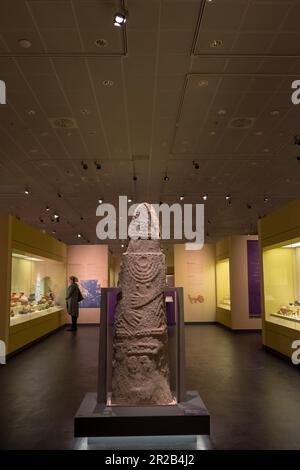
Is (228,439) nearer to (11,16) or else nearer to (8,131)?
(11,16)

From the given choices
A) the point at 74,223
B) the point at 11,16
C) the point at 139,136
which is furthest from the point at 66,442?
the point at 74,223

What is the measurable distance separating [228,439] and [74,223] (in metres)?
17.8

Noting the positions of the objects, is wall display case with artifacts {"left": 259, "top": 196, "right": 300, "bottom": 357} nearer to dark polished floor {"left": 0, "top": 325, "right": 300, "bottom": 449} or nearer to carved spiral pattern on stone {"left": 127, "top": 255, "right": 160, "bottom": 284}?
dark polished floor {"left": 0, "top": 325, "right": 300, "bottom": 449}

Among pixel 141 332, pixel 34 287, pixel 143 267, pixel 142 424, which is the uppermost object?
pixel 143 267

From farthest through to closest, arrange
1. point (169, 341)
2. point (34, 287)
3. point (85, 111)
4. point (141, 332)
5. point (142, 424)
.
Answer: point (34, 287), point (85, 111), point (169, 341), point (141, 332), point (142, 424)

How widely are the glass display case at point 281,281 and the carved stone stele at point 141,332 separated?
4870 millimetres

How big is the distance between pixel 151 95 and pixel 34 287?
647cm

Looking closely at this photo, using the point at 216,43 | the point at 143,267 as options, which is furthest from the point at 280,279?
the point at 143,267

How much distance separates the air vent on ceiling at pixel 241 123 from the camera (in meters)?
8.75

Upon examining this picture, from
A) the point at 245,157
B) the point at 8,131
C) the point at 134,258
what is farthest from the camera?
the point at 245,157

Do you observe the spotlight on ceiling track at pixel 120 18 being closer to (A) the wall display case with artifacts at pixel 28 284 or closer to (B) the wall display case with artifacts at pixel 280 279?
(B) the wall display case with artifacts at pixel 280 279

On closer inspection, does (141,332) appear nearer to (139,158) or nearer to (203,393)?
(203,393)

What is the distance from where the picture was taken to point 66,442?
409 cm

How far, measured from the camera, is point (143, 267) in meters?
4.81
